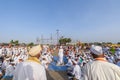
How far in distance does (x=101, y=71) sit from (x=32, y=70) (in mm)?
974

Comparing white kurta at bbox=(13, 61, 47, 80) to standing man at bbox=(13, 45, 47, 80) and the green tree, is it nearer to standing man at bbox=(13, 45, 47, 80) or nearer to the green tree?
standing man at bbox=(13, 45, 47, 80)

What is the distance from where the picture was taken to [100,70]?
110 inches

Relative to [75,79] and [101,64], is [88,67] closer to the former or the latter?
[101,64]

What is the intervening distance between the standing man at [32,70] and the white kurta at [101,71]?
63 cm

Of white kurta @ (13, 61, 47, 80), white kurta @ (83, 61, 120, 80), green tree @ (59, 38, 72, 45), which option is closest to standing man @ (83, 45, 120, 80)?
white kurta @ (83, 61, 120, 80)

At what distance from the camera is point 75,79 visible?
28.6 feet

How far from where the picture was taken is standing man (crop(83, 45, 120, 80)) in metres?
2.73

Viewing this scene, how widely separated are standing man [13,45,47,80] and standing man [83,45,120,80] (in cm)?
63

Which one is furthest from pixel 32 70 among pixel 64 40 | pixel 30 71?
pixel 64 40

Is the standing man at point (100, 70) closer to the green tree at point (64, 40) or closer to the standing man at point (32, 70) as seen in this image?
the standing man at point (32, 70)

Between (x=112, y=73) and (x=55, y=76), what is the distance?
7.32 m

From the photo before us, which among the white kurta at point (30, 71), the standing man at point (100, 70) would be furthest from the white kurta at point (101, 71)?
the white kurta at point (30, 71)

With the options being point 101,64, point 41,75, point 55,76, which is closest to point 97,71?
point 101,64

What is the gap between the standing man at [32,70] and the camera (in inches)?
116
